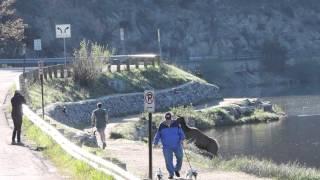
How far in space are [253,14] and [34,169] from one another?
11752 cm

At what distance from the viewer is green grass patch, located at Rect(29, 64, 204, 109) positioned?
4361cm

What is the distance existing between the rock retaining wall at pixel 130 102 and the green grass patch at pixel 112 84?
791 mm

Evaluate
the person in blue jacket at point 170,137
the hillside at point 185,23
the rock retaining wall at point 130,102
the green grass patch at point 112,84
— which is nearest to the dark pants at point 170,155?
the person in blue jacket at point 170,137

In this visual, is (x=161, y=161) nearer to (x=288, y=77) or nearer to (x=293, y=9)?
(x=288, y=77)

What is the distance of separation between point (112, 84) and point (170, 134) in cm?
3513

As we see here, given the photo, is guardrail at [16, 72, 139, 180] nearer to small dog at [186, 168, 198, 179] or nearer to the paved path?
the paved path

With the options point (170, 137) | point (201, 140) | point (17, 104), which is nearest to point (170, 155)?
point (170, 137)

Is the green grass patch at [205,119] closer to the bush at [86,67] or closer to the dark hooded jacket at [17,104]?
the bush at [86,67]

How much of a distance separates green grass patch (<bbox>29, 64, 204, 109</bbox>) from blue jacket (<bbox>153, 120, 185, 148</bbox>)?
19.2 meters

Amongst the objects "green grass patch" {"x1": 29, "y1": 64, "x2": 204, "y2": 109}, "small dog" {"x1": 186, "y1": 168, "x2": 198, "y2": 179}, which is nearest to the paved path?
"small dog" {"x1": 186, "y1": 168, "x2": 198, "y2": 179}

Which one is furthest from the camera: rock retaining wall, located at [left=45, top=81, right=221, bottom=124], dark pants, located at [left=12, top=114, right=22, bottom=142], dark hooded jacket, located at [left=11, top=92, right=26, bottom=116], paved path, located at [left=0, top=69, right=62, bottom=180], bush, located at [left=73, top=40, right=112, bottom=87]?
bush, located at [left=73, top=40, right=112, bottom=87]

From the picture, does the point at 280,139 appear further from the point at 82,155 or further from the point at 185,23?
the point at 185,23

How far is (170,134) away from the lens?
56.2ft

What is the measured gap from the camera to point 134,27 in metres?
119
